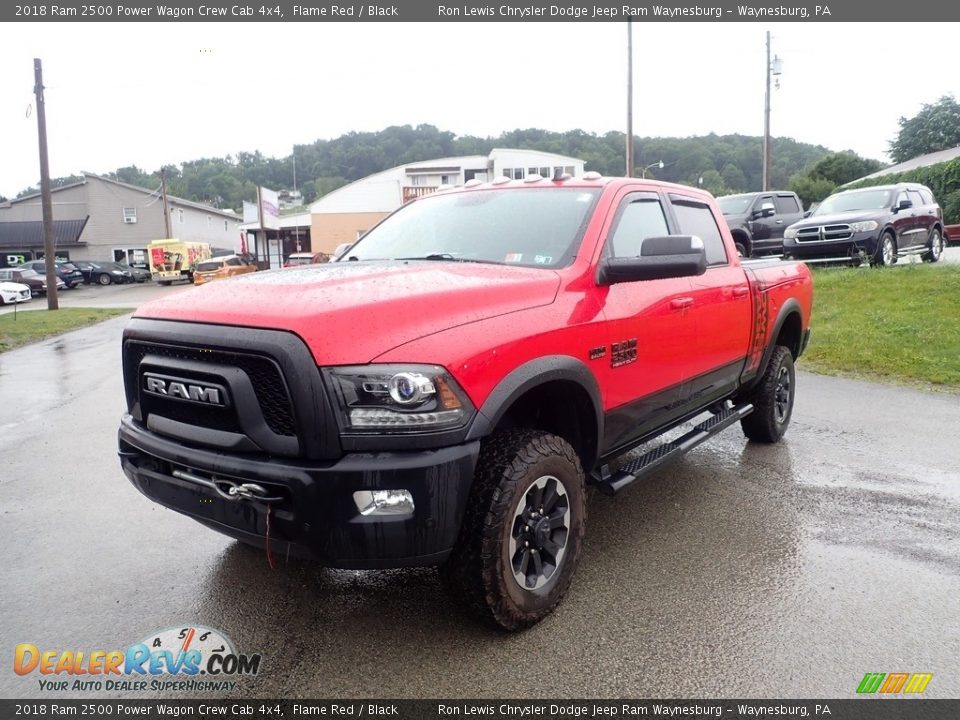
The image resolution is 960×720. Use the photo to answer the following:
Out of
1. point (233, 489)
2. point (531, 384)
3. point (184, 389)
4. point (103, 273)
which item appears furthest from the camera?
point (103, 273)

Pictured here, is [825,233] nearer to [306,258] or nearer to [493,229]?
[493,229]

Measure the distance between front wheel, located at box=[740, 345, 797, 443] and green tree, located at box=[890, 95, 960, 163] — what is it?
194 feet

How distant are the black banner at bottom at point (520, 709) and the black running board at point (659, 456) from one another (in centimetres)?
115

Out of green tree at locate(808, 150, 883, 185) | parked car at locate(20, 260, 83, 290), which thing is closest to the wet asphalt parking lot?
parked car at locate(20, 260, 83, 290)

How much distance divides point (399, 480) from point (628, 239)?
6.79 ft

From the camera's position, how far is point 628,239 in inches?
148

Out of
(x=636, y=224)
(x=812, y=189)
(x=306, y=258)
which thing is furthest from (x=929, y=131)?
(x=636, y=224)

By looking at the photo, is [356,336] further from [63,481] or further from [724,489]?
[63,481]

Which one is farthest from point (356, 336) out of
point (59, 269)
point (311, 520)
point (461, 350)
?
point (59, 269)

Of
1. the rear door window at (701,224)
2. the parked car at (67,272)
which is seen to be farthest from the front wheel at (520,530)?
the parked car at (67,272)

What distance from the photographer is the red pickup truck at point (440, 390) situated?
2.42 metres

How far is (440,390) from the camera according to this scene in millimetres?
2471

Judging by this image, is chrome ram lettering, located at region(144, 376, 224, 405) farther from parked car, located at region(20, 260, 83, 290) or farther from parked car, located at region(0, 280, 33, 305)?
parked car, located at region(20, 260, 83, 290)

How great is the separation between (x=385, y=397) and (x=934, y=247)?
653 inches
